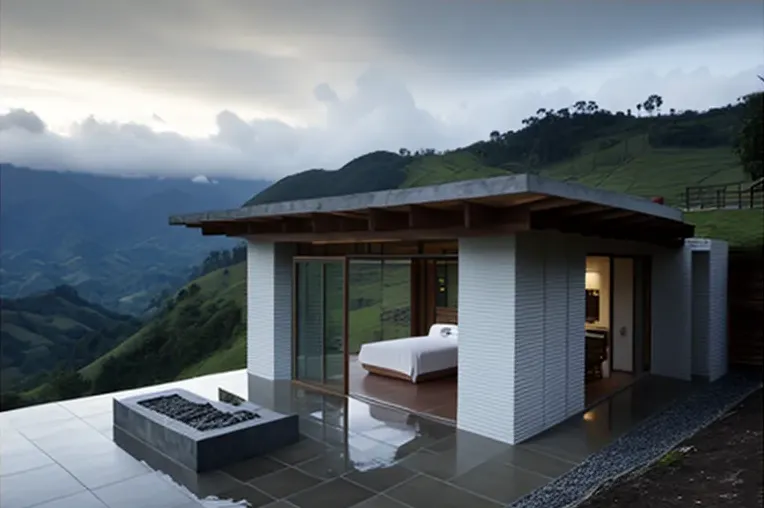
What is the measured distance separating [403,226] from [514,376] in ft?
7.03

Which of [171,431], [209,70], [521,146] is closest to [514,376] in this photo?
[171,431]

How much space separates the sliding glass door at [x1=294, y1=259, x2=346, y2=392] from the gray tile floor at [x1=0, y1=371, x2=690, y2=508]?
1.08m

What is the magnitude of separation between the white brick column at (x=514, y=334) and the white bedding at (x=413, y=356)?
2361mm

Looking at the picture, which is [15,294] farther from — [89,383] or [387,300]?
[387,300]

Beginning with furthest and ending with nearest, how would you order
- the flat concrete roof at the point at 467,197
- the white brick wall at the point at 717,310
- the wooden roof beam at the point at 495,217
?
→ the white brick wall at the point at 717,310 → the wooden roof beam at the point at 495,217 → the flat concrete roof at the point at 467,197

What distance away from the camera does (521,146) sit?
34.4 m

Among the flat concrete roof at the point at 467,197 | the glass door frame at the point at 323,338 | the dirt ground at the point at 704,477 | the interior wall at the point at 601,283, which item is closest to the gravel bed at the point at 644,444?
the dirt ground at the point at 704,477

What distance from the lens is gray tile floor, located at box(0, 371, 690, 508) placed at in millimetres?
4680

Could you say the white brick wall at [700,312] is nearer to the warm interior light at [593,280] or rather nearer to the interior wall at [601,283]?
the interior wall at [601,283]

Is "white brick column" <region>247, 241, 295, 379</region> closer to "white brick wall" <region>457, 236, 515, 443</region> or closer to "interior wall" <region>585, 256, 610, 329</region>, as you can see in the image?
"white brick wall" <region>457, 236, 515, 443</region>

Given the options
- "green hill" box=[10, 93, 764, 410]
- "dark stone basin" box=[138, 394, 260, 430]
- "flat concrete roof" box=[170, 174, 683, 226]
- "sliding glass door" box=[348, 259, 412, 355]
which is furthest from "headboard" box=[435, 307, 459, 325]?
"dark stone basin" box=[138, 394, 260, 430]

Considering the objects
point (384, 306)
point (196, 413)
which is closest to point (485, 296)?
point (196, 413)

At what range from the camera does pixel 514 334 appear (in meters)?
6.02

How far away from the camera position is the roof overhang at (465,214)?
4.97m
